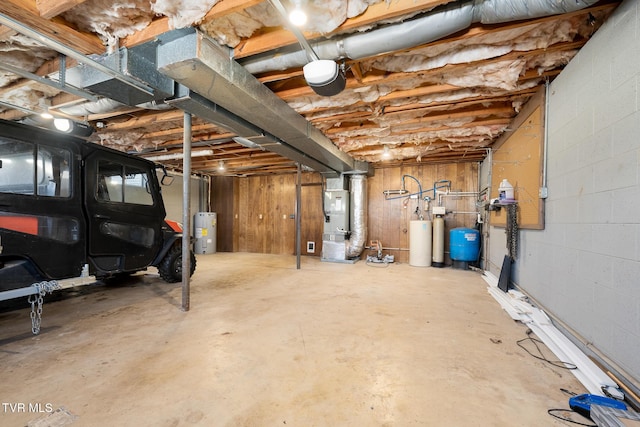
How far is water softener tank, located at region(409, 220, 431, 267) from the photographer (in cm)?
525

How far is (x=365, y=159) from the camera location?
5496mm

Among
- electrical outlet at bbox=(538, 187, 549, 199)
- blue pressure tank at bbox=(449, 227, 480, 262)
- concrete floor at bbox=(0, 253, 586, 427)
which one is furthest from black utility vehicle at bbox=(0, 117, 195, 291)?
blue pressure tank at bbox=(449, 227, 480, 262)

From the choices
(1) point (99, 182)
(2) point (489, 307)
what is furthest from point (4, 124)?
(2) point (489, 307)

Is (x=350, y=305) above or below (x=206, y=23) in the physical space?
below

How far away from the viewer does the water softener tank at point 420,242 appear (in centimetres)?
525

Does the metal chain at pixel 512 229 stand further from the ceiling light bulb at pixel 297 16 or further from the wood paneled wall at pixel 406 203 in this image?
the ceiling light bulb at pixel 297 16

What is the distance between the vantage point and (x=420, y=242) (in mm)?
5289

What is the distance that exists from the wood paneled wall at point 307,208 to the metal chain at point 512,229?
8.04ft

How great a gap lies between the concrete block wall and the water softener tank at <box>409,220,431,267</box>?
289 centimetres

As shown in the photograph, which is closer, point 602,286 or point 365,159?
point 602,286

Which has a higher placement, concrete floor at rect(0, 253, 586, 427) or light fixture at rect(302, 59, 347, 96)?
light fixture at rect(302, 59, 347, 96)

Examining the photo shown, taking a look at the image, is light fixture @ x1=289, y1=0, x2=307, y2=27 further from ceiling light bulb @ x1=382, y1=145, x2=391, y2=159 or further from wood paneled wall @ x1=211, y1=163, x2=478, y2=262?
wood paneled wall @ x1=211, y1=163, x2=478, y2=262

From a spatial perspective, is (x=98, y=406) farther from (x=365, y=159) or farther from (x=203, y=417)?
(x=365, y=159)

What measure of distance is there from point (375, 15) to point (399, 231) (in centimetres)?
482
